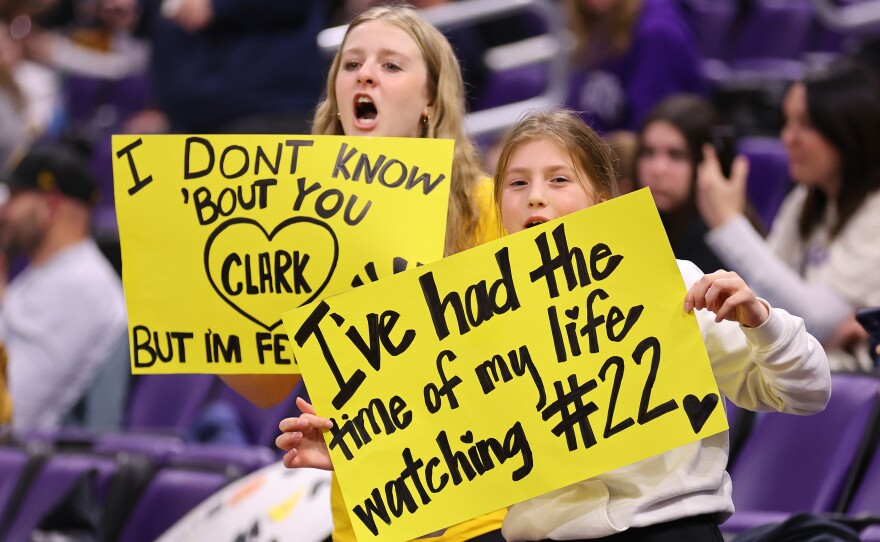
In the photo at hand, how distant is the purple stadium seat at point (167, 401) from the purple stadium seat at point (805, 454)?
77.3 inches

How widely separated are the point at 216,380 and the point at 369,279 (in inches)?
92.8

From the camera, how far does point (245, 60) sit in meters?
5.12

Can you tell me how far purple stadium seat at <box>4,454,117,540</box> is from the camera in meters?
3.75

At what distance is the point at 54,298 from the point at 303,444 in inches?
112

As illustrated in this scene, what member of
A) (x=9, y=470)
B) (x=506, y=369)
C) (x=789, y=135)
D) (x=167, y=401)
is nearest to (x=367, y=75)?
(x=506, y=369)

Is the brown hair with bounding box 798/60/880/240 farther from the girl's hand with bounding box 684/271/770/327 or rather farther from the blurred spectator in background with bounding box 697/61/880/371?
the girl's hand with bounding box 684/271/770/327

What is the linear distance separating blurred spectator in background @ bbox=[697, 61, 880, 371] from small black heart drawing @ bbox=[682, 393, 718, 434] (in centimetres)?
160

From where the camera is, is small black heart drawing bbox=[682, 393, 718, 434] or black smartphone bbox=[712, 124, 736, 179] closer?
small black heart drawing bbox=[682, 393, 718, 434]

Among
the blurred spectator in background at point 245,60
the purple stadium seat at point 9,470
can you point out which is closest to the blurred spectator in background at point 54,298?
the blurred spectator in background at point 245,60

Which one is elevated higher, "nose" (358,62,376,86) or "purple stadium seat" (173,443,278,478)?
"nose" (358,62,376,86)

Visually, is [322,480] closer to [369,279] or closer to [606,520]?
[369,279]

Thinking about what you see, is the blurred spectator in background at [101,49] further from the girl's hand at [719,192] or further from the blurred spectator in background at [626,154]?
the girl's hand at [719,192]

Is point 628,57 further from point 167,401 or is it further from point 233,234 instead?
point 233,234

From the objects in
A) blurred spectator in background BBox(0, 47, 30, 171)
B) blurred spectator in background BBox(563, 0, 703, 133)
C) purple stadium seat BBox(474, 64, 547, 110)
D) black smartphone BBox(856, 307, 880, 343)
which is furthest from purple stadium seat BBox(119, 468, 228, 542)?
blurred spectator in background BBox(0, 47, 30, 171)
